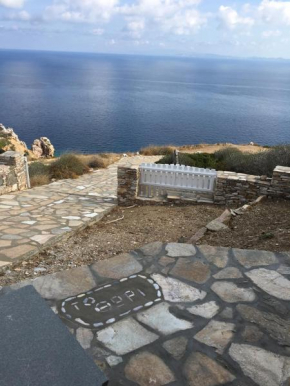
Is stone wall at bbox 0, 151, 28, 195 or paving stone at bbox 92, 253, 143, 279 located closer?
paving stone at bbox 92, 253, 143, 279

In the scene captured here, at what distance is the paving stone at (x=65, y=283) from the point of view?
3302 millimetres

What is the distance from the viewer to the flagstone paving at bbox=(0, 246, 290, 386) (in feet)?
8.07

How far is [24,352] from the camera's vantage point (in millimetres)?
2252

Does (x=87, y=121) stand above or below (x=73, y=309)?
below

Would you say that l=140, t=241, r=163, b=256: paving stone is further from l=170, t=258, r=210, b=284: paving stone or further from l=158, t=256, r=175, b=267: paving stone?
l=170, t=258, r=210, b=284: paving stone

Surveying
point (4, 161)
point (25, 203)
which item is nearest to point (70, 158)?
point (4, 161)

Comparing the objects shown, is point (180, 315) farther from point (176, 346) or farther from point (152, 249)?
point (152, 249)

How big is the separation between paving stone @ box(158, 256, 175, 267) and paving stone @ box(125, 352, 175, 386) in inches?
53.5

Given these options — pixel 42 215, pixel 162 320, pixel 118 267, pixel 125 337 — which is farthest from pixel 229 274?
pixel 42 215

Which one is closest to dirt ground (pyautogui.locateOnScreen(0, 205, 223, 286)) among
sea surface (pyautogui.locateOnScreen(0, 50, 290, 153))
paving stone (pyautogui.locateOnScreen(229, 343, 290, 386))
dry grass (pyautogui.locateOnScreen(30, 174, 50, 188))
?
paving stone (pyautogui.locateOnScreen(229, 343, 290, 386))

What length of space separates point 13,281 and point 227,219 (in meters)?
3.72

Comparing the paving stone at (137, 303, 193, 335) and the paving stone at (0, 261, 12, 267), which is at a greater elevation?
the paving stone at (137, 303, 193, 335)

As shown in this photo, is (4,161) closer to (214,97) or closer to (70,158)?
(70,158)

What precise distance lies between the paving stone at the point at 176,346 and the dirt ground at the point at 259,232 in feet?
7.22
